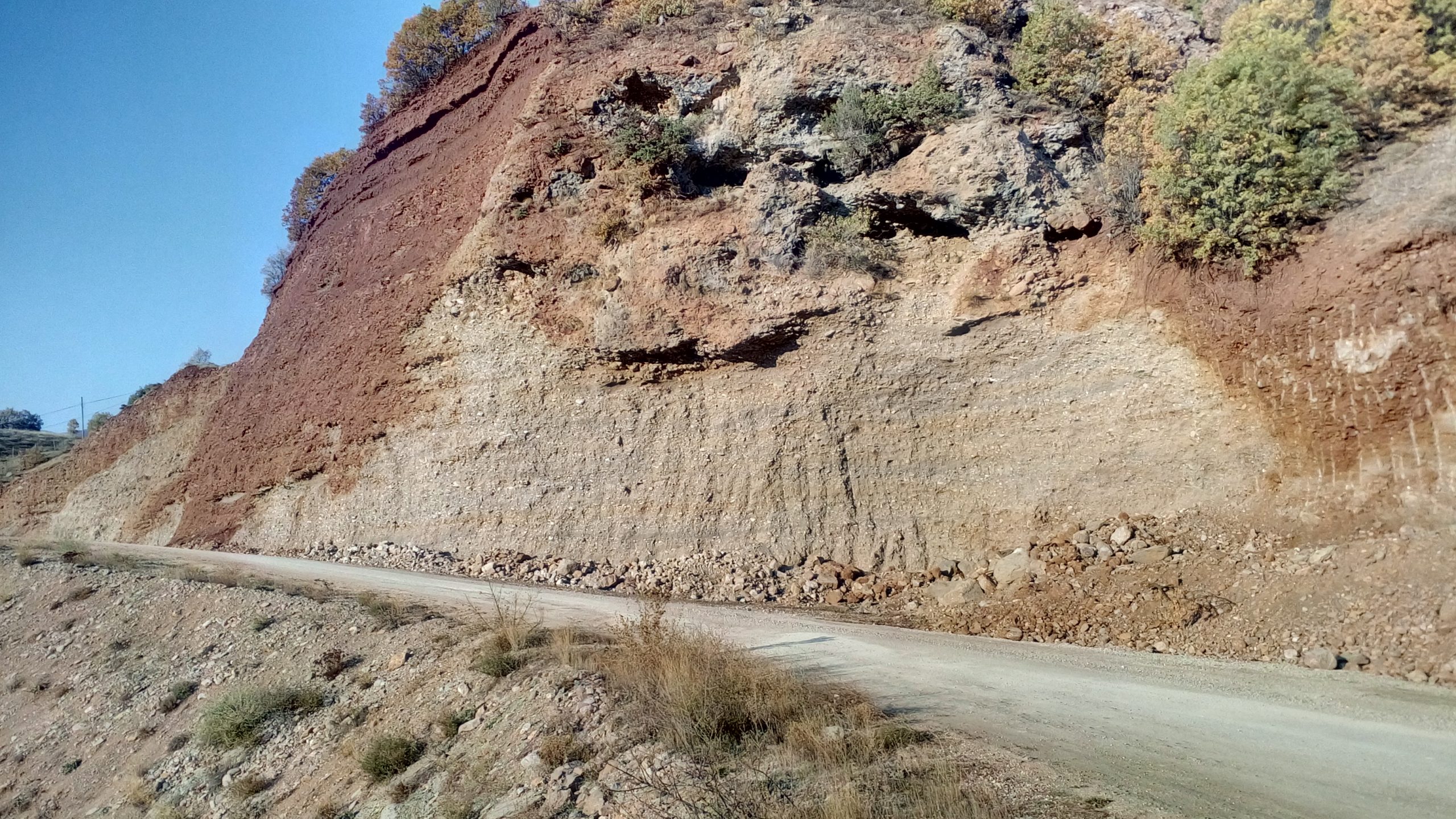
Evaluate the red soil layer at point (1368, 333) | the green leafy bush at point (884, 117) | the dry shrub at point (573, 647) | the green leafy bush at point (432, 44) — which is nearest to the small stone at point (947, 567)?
the red soil layer at point (1368, 333)

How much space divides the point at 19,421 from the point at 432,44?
206ft

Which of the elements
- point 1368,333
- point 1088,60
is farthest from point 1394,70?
point 1088,60

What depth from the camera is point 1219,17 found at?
15680 mm

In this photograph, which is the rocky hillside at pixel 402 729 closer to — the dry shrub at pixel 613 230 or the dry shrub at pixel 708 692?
the dry shrub at pixel 708 692

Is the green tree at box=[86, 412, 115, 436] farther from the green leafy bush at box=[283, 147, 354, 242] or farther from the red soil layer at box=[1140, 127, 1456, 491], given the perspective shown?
the red soil layer at box=[1140, 127, 1456, 491]

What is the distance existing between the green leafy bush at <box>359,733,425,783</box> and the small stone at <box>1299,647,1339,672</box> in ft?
26.1

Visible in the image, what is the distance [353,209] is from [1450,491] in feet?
81.5

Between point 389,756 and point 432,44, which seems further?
point 432,44

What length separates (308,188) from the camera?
28500 millimetres

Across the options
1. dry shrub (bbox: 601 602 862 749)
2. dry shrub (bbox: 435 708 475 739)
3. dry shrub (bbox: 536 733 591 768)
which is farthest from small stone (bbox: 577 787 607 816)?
dry shrub (bbox: 435 708 475 739)

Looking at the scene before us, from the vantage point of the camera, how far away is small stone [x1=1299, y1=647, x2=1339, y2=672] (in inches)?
287

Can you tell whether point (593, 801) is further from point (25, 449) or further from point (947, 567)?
point (25, 449)

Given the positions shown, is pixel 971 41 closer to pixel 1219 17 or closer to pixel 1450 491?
pixel 1219 17

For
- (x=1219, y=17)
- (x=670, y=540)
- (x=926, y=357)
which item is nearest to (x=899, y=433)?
(x=926, y=357)
